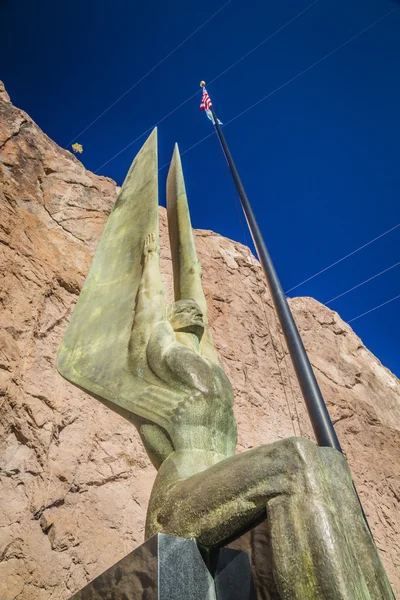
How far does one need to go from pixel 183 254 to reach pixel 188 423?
155 centimetres

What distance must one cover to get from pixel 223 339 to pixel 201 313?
4.55m

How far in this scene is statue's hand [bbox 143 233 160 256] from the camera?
2.75m

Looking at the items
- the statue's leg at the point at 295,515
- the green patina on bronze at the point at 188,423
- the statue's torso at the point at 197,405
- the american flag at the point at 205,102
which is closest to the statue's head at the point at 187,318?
the green patina on bronze at the point at 188,423

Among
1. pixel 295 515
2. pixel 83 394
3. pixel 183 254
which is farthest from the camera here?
pixel 83 394

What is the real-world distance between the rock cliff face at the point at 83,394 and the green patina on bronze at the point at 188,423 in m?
0.21

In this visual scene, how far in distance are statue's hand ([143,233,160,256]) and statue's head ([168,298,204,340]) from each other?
1.22 ft

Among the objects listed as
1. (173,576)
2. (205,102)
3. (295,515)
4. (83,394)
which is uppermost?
(205,102)

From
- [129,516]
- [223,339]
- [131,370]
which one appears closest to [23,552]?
[129,516]

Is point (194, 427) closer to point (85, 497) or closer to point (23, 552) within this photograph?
point (23, 552)

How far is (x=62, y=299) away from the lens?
5469 millimetres

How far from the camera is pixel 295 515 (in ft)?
4.39

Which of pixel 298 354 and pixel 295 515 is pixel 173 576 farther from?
pixel 298 354

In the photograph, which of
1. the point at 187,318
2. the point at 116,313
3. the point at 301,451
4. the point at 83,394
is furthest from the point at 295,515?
the point at 83,394

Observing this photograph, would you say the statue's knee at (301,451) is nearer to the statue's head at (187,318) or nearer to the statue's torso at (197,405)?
the statue's torso at (197,405)
